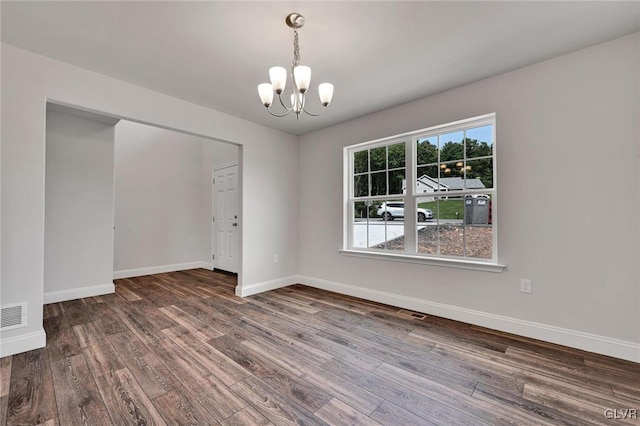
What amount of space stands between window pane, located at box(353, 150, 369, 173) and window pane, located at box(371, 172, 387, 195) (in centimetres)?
19

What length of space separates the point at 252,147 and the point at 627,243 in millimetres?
3977

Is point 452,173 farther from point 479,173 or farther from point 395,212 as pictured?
point 395,212

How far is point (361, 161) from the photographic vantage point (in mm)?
3926

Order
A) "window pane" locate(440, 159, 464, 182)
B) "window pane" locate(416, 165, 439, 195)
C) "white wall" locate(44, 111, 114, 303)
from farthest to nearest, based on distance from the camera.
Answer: "white wall" locate(44, 111, 114, 303) < "window pane" locate(416, 165, 439, 195) < "window pane" locate(440, 159, 464, 182)

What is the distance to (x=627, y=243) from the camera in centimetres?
211

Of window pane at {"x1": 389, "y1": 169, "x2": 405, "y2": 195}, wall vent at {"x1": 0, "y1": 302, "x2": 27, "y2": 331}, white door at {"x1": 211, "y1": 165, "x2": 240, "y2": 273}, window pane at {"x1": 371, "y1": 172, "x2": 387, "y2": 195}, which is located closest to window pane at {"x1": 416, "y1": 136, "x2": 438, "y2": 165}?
window pane at {"x1": 389, "y1": 169, "x2": 405, "y2": 195}

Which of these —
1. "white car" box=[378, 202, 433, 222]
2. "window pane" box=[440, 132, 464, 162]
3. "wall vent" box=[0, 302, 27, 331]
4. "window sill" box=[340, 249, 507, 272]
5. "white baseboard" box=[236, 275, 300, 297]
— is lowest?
"white baseboard" box=[236, 275, 300, 297]

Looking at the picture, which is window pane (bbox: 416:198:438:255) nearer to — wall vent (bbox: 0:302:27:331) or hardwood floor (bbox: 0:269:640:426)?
hardwood floor (bbox: 0:269:640:426)

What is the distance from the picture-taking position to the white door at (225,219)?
530 cm

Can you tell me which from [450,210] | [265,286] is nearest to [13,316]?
[265,286]

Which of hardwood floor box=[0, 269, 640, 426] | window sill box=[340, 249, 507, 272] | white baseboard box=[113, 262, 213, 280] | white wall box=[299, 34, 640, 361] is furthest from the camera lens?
white baseboard box=[113, 262, 213, 280]

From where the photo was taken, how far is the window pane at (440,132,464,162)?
9.84 ft

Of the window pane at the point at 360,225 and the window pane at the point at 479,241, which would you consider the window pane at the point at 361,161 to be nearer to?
the window pane at the point at 360,225

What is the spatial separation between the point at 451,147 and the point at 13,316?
14.0 feet
